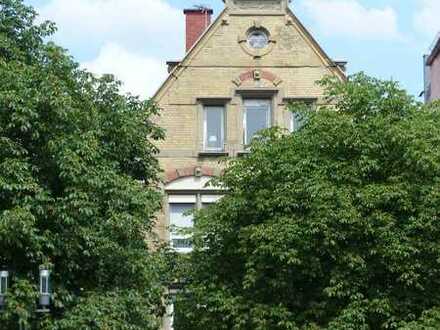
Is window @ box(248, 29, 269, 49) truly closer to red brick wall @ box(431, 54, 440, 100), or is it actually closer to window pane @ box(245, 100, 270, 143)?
window pane @ box(245, 100, 270, 143)

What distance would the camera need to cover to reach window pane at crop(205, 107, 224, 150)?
1334 inches

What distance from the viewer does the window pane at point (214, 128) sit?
33875 mm

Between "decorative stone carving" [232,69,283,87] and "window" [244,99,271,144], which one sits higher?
"decorative stone carving" [232,69,283,87]

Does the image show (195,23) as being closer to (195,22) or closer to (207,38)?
(195,22)

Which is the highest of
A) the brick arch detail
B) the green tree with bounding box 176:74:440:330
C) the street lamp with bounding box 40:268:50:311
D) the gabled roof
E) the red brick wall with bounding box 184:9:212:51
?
the red brick wall with bounding box 184:9:212:51

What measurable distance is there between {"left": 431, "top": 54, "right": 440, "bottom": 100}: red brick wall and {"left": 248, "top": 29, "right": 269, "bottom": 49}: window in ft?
32.7

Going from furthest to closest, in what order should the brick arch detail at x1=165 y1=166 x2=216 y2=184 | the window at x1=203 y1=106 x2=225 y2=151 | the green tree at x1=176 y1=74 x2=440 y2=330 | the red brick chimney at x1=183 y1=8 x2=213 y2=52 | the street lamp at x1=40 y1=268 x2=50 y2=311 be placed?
the red brick chimney at x1=183 y1=8 x2=213 y2=52
the window at x1=203 y1=106 x2=225 y2=151
the brick arch detail at x1=165 y1=166 x2=216 y2=184
the green tree at x1=176 y1=74 x2=440 y2=330
the street lamp at x1=40 y1=268 x2=50 y2=311

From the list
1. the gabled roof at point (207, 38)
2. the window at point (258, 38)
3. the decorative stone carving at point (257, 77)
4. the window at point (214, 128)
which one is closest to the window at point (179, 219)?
the window at point (214, 128)

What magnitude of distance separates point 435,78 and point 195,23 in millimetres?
11045

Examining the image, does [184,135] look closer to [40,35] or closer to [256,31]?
[256,31]

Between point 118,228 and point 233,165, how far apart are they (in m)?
5.75

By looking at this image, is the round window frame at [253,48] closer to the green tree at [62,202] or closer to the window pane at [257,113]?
the window pane at [257,113]

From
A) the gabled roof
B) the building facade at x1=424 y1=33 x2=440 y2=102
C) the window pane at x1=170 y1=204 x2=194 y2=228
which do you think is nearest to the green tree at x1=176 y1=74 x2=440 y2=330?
the window pane at x1=170 y1=204 x2=194 y2=228

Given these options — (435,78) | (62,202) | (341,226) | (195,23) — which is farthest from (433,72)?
(62,202)
